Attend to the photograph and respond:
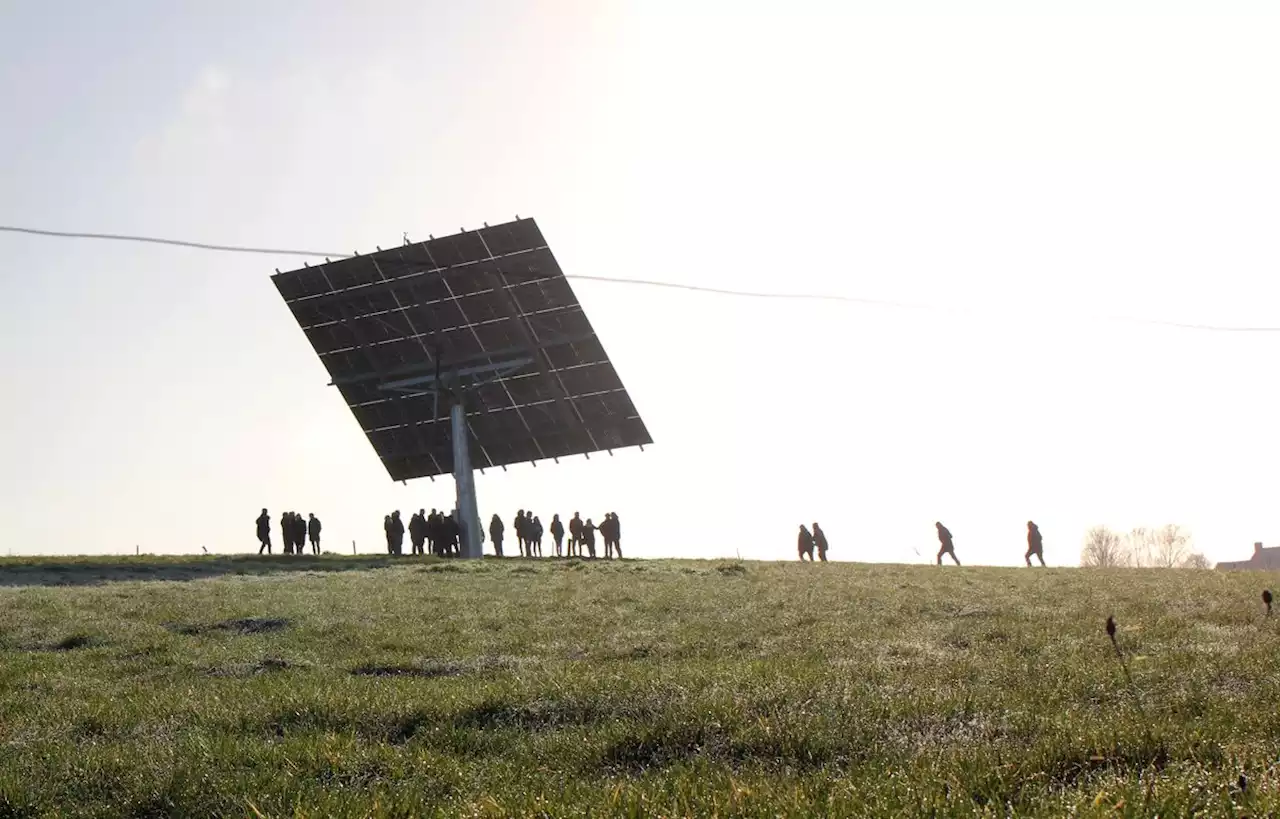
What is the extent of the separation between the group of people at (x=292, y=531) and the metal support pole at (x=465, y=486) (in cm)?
529

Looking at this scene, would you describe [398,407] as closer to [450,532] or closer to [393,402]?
[393,402]

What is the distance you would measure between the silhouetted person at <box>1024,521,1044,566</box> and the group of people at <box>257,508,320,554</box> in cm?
2393

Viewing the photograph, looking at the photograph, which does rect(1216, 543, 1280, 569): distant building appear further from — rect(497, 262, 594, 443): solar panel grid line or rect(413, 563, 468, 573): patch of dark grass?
rect(413, 563, 468, 573): patch of dark grass

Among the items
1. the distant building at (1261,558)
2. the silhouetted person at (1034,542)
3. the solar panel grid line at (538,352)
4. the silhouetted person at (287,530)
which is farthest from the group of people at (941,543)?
the distant building at (1261,558)

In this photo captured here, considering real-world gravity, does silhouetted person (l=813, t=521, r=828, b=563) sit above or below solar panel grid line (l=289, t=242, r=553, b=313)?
below

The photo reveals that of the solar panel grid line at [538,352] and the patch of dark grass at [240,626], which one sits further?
the solar panel grid line at [538,352]

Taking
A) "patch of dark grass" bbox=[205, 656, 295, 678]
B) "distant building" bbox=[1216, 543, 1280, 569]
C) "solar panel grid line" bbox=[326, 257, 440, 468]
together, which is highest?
"solar panel grid line" bbox=[326, 257, 440, 468]

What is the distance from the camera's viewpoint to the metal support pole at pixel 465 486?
40.9m

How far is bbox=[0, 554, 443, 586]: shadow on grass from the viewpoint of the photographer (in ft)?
91.6

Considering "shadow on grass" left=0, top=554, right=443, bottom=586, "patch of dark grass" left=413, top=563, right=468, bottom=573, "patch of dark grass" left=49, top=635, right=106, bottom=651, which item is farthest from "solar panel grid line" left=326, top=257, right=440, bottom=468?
"patch of dark grass" left=49, top=635, right=106, bottom=651

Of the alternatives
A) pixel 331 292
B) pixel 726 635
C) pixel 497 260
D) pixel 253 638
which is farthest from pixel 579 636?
pixel 331 292

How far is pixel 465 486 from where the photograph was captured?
42.2m

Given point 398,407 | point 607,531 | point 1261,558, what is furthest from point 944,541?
point 1261,558

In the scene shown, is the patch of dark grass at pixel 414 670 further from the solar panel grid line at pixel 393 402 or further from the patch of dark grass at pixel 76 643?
the solar panel grid line at pixel 393 402
